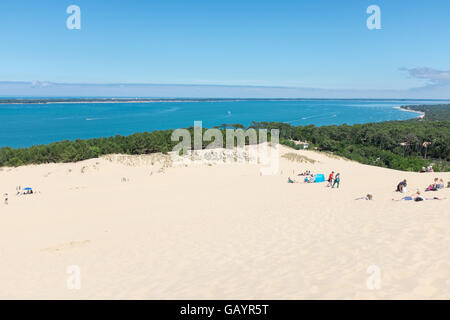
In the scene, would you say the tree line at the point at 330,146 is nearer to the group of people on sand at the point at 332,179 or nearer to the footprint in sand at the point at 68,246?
the group of people on sand at the point at 332,179

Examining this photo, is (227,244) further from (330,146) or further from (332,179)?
(330,146)

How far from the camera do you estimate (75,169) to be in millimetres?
28281

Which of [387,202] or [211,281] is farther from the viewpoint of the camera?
[387,202]

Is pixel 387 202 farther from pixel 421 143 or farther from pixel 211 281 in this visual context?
pixel 421 143

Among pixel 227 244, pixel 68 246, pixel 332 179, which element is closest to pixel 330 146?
pixel 332 179

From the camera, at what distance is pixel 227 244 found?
988 centimetres

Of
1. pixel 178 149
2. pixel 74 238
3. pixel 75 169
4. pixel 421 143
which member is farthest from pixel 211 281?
pixel 421 143

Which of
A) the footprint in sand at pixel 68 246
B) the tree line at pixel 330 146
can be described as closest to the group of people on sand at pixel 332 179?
the footprint in sand at pixel 68 246

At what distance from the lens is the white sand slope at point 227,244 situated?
6488 millimetres

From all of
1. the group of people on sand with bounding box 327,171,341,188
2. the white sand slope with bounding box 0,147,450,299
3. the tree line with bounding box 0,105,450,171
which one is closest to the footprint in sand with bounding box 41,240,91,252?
the white sand slope with bounding box 0,147,450,299

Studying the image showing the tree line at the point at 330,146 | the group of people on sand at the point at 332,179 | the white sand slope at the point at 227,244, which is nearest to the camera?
the white sand slope at the point at 227,244

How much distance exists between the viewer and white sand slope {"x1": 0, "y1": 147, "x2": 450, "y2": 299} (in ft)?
21.3
